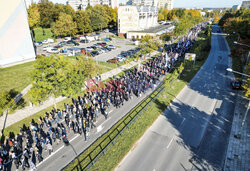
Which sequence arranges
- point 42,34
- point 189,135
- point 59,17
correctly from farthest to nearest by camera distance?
point 42,34 → point 59,17 → point 189,135

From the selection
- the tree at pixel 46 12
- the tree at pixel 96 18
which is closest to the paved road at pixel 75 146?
the tree at pixel 96 18

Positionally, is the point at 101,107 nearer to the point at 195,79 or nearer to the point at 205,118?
the point at 205,118

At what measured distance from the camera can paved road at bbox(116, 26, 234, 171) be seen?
14.4 meters

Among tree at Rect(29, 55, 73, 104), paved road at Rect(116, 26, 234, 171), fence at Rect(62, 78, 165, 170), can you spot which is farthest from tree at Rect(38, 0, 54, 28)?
paved road at Rect(116, 26, 234, 171)

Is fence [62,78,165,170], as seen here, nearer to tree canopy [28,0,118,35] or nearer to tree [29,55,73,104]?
tree [29,55,73,104]

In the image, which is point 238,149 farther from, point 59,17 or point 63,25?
point 59,17

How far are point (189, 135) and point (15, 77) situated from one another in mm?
33046

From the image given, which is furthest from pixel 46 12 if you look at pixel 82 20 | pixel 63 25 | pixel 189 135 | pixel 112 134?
pixel 189 135

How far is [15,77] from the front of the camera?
3156cm

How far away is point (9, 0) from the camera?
110 ft

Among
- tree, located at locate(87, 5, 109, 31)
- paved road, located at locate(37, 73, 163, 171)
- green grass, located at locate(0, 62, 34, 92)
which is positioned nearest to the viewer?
paved road, located at locate(37, 73, 163, 171)

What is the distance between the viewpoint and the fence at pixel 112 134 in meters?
13.9

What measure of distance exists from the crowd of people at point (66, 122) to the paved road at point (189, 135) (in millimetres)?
5975

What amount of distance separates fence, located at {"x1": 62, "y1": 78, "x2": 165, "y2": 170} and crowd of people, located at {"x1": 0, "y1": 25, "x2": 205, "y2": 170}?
2067mm
